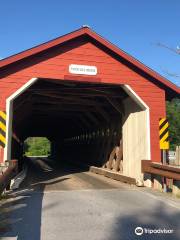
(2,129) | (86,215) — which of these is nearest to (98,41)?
(2,129)

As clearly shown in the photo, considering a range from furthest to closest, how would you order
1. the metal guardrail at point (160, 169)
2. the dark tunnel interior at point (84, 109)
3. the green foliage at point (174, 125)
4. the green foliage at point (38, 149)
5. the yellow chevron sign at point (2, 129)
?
the green foliage at point (38, 149)
the green foliage at point (174, 125)
the dark tunnel interior at point (84, 109)
the yellow chevron sign at point (2, 129)
the metal guardrail at point (160, 169)

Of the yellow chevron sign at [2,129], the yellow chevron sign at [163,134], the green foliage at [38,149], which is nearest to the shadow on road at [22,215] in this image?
the yellow chevron sign at [2,129]

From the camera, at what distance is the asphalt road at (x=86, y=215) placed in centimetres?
523

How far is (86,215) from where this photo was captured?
6.44m

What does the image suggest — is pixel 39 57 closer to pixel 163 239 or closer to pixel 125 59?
pixel 125 59

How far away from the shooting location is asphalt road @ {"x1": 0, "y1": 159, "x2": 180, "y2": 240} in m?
5.23

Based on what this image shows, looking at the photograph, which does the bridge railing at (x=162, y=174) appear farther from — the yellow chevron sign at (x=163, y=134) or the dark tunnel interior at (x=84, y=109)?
the dark tunnel interior at (x=84, y=109)

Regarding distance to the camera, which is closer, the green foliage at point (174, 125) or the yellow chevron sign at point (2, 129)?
the yellow chevron sign at point (2, 129)

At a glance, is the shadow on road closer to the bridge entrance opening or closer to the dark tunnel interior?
the bridge entrance opening

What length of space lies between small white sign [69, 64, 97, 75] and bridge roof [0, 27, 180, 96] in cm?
90

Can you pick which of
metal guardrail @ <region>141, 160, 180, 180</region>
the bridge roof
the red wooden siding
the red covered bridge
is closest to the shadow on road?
the red covered bridge

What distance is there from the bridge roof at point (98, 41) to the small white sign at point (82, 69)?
Answer: 900 millimetres

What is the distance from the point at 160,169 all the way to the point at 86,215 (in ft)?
13.5

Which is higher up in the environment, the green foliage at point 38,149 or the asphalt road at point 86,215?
the asphalt road at point 86,215
